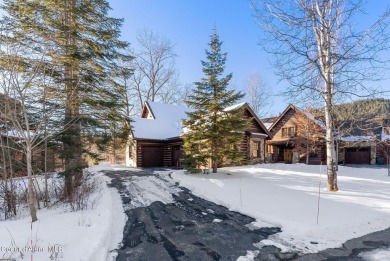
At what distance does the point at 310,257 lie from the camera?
4457 mm

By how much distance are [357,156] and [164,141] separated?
79.3 ft

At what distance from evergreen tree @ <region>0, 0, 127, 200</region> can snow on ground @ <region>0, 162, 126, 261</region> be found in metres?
2.89

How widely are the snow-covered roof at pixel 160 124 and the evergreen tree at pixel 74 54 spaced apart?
382 inches

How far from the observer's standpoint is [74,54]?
943 cm

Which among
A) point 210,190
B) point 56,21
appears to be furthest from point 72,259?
point 56,21

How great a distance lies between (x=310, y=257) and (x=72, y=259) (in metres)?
4.53

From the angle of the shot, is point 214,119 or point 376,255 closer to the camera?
point 376,255

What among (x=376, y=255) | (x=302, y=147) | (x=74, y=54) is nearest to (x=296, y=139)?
(x=302, y=147)

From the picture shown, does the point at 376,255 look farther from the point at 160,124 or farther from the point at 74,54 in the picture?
the point at 160,124

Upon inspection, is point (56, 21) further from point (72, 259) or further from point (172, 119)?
point (172, 119)

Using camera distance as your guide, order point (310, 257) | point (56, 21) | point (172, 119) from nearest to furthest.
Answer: point (310, 257) < point (56, 21) < point (172, 119)

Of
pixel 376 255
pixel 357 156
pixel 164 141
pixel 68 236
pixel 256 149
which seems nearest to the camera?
pixel 376 255

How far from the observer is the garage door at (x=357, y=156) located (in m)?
27.2

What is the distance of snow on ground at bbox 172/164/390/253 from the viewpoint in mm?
5527
